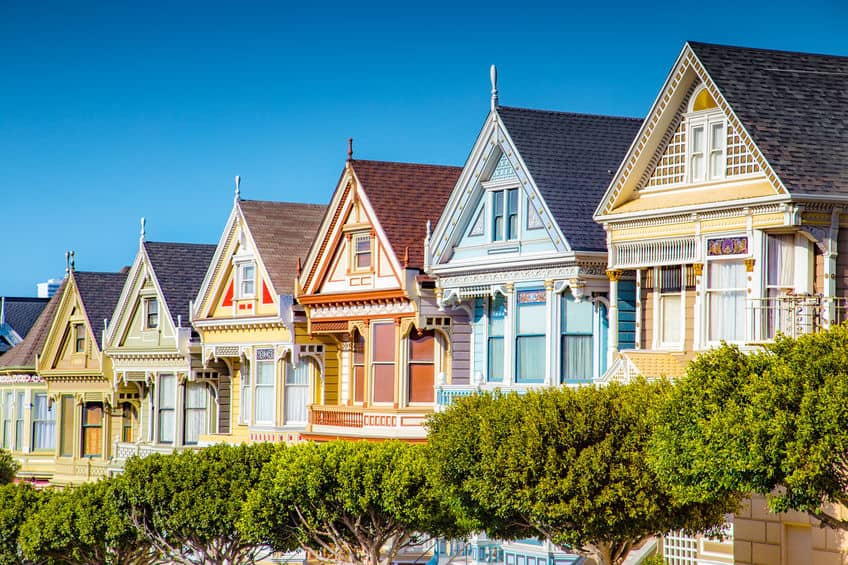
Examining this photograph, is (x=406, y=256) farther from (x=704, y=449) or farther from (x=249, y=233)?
(x=704, y=449)

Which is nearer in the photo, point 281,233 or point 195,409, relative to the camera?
point 281,233

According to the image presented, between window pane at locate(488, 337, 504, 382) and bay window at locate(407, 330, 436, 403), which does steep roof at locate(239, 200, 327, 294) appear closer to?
bay window at locate(407, 330, 436, 403)

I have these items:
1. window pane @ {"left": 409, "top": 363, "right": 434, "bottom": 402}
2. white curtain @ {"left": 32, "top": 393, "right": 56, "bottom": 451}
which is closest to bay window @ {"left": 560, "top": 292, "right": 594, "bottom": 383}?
window pane @ {"left": 409, "top": 363, "right": 434, "bottom": 402}

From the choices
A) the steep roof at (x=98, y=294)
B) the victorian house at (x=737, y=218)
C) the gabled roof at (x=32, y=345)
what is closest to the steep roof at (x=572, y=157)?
the victorian house at (x=737, y=218)

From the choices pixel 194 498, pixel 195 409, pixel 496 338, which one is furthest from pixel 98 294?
pixel 496 338

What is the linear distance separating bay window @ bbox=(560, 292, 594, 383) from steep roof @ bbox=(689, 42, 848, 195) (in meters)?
6.85

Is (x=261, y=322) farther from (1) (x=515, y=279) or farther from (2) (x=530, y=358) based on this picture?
(2) (x=530, y=358)

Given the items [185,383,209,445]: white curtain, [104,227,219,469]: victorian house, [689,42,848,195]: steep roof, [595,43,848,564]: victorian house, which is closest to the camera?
[595,43,848,564]: victorian house

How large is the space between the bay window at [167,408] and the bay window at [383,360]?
1259cm

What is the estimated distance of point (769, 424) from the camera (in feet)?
75.8

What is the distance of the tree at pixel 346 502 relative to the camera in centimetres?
3284

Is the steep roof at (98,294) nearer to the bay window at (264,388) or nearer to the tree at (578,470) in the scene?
the bay window at (264,388)

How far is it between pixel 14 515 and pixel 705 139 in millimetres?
22484

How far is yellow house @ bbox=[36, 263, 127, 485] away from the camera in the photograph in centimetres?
5584
